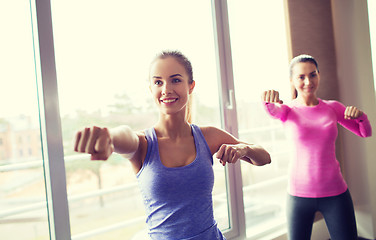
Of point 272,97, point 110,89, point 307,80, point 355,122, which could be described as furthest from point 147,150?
point 110,89

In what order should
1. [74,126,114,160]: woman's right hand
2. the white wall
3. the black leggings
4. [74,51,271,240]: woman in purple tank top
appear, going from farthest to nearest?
the white wall
the black leggings
[74,51,271,240]: woman in purple tank top
[74,126,114,160]: woman's right hand

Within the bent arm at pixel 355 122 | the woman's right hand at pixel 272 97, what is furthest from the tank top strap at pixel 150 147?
the bent arm at pixel 355 122

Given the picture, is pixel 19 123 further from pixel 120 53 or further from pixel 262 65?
pixel 262 65

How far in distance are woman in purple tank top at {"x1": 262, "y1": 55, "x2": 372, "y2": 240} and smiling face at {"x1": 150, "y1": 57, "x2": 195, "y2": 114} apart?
0.93 metres

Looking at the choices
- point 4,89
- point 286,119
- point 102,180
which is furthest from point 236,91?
point 102,180

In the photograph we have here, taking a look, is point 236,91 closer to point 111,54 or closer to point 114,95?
point 111,54

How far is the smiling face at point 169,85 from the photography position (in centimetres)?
107

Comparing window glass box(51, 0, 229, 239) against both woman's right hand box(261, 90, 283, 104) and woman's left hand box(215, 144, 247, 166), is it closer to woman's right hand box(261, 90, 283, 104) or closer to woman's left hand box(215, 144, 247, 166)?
woman's right hand box(261, 90, 283, 104)

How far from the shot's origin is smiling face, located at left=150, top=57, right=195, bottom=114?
1.07 meters

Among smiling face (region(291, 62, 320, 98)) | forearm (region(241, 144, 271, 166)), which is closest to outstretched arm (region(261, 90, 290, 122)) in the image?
smiling face (region(291, 62, 320, 98))

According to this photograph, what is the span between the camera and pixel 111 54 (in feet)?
13.4

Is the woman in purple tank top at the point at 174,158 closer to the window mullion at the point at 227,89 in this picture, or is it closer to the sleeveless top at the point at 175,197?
the sleeveless top at the point at 175,197

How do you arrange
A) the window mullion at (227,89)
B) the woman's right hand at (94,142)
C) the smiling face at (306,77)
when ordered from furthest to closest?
the window mullion at (227,89), the smiling face at (306,77), the woman's right hand at (94,142)

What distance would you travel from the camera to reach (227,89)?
2232mm
